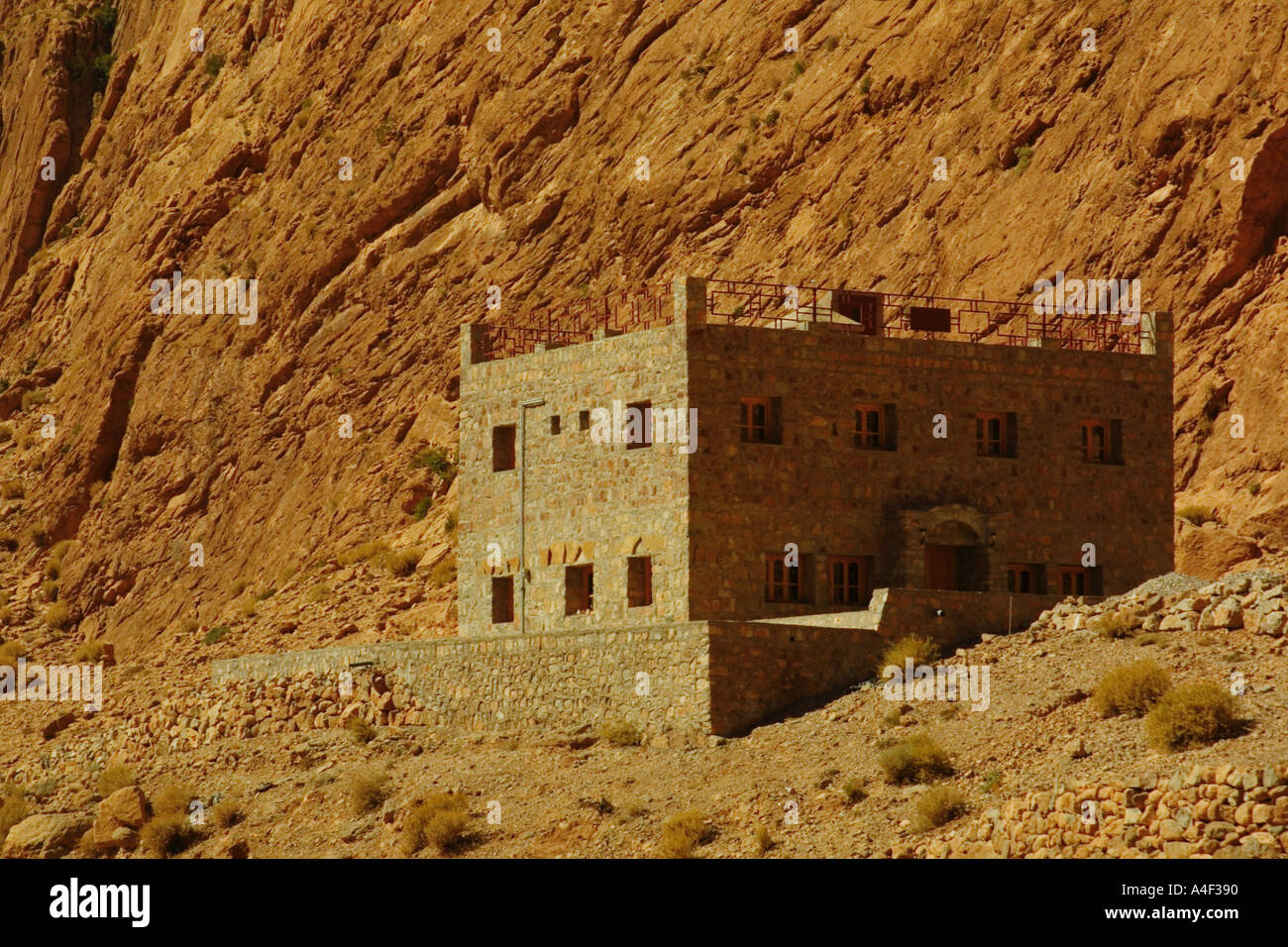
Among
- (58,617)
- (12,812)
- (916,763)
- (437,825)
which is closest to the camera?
(916,763)

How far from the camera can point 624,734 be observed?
150 ft

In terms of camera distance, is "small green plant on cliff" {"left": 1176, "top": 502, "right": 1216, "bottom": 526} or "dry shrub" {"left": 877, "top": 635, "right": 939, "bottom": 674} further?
"small green plant on cliff" {"left": 1176, "top": 502, "right": 1216, "bottom": 526}

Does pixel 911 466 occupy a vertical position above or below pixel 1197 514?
above

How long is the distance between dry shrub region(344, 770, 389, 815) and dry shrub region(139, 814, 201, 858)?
2981mm

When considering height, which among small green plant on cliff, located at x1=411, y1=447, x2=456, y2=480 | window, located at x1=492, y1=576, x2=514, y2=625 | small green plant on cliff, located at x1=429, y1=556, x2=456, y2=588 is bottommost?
window, located at x1=492, y1=576, x2=514, y2=625

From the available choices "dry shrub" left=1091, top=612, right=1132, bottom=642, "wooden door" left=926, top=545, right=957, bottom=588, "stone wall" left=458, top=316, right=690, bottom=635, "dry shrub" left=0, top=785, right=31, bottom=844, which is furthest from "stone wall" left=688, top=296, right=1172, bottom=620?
"dry shrub" left=0, top=785, right=31, bottom=844

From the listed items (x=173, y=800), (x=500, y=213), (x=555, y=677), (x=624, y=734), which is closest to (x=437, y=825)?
(x=624, y=734)

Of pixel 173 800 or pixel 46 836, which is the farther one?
pixel 46 836

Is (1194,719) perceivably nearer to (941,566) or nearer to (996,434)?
(941,566)

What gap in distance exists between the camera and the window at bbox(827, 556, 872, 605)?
49.6m

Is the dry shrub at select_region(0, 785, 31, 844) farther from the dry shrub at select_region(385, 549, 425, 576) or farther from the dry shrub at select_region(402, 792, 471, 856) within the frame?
the dry shrub at select_region(385, 549, 425, 576)

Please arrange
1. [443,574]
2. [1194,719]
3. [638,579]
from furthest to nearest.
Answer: [443,574] < [638,579] < [1194,719]

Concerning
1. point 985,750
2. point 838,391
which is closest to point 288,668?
point 838,391

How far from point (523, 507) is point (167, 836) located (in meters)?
9.18
